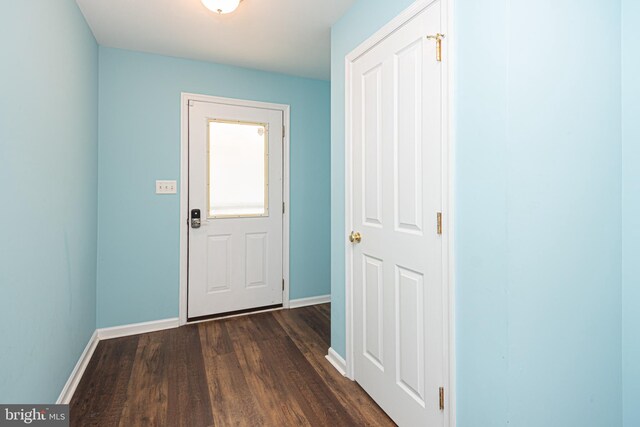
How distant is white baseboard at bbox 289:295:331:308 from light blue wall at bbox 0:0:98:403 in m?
1.77

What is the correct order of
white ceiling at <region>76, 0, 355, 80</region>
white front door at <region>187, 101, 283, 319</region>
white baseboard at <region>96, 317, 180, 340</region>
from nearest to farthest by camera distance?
white ceiling at <region>76, 0, 355, 80</region>
white baseboard at <region>96, 317, 180, 340</region>
white front door at <region>187, 101, 283, 319</region>

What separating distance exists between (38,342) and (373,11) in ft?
7.79

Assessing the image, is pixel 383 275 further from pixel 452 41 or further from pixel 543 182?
pixel 452 41

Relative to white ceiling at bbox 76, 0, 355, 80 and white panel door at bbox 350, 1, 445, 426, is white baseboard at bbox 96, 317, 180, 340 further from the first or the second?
white ceiling at bbox 76, 0, 355, 80

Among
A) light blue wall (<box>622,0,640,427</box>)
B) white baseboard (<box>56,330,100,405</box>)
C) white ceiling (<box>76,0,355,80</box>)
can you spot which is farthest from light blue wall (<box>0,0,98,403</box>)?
light blue wall (<box>622,0,640,427</box>)

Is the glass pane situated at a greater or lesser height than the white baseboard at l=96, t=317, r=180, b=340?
greater

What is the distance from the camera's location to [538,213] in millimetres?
1206

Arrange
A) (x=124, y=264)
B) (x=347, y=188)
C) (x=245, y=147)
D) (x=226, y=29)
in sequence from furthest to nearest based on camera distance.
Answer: (x=245, y=147) → (x=124, y=264) → (x=226, y=29) → (x=347, y=188)

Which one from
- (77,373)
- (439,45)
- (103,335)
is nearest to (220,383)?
(77,373)

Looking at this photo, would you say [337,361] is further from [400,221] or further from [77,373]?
[77,373]

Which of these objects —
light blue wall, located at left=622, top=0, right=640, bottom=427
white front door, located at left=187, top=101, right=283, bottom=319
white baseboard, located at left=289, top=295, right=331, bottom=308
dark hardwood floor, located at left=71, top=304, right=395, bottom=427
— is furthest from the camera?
white baseboard, located at left=289, top=295, right=331, bottom=308

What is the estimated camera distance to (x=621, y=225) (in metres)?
1.41

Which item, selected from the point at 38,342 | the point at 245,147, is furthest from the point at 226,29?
the point at 38,342

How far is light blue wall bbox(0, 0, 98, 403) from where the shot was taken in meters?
1.26
